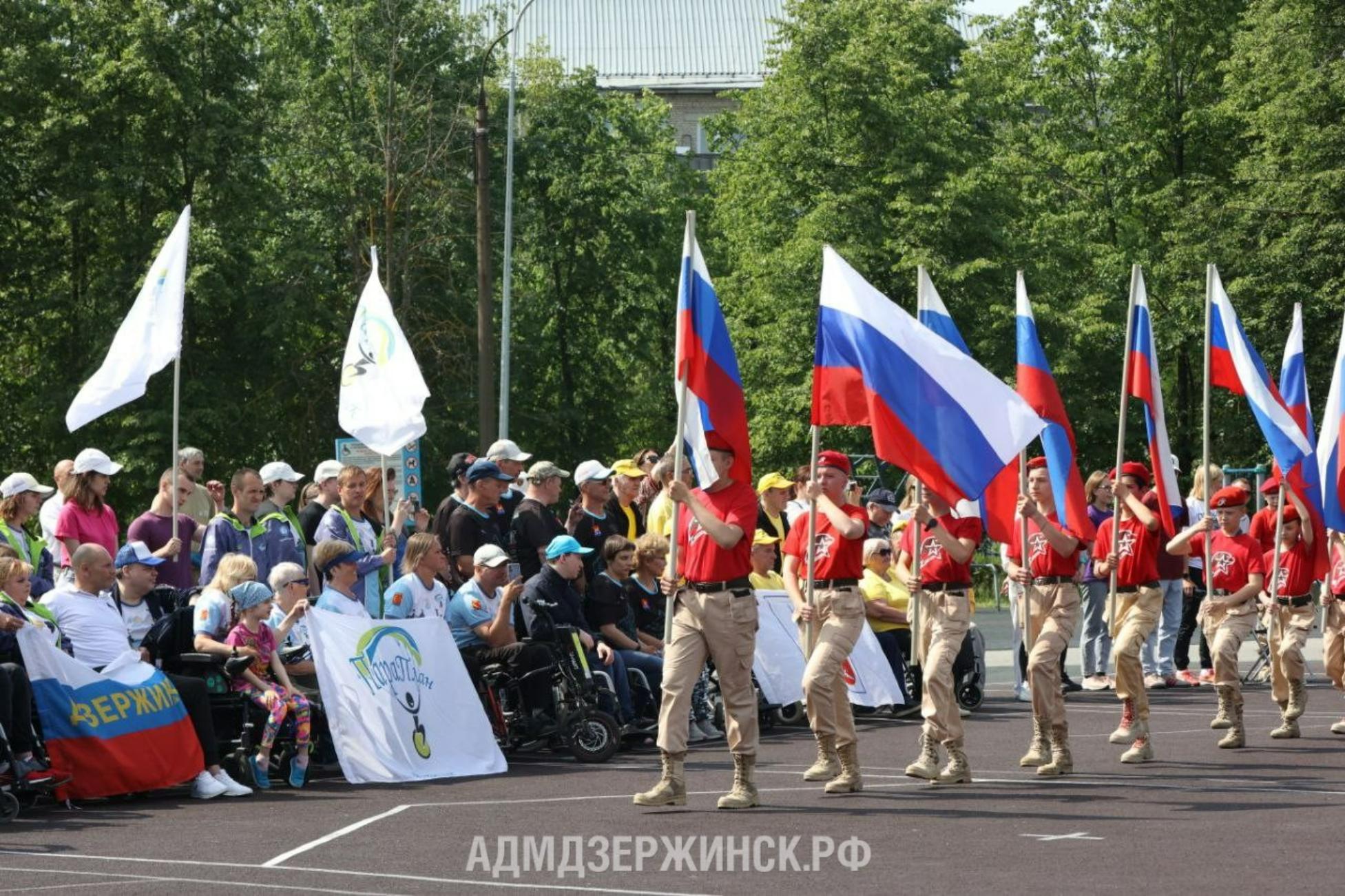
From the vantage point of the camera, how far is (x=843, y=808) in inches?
449

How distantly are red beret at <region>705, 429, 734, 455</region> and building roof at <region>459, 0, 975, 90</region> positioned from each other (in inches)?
2805

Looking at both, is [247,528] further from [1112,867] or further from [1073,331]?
[1073,331]

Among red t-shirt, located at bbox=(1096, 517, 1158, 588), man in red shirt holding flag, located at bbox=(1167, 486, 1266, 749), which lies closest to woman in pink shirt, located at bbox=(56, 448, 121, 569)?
red t-shirt, located at bbox=(1096, 517, 1158, 588)

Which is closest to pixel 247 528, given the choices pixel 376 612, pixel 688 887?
pixel 376 612

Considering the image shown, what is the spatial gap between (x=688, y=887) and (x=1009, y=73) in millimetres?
42599

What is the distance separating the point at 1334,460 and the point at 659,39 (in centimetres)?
7125

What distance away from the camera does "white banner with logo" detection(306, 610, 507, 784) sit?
43.6 feet

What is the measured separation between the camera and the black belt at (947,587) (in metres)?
12.8

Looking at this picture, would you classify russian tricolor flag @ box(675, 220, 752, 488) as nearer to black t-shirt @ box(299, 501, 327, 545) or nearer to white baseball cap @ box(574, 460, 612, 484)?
black t-shirt @ box(299, 501, 327, 545)

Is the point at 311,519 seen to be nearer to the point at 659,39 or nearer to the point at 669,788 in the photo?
the point at 669,788

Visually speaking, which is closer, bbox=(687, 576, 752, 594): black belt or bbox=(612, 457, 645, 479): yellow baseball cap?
bbox=(687, 576, 752, 594): black belt

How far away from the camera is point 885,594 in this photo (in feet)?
59.8

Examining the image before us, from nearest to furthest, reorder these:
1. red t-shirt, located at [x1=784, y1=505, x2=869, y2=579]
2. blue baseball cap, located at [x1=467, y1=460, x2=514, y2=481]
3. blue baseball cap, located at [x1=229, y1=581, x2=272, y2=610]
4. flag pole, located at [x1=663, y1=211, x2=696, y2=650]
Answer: flag pole, located at [x1=663, y1=211, x2=696, y2=650], red t-shirt, located at [x1=784, y1=505, x2=869, y2=579], blue baseball cap, located at [x1=229, y1=581, x2=272, y2=610], blue baseball cap, located at [x1=467, y1=460, x2=514, y2=481]

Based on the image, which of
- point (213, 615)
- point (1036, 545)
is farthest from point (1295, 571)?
point (213, 615)
